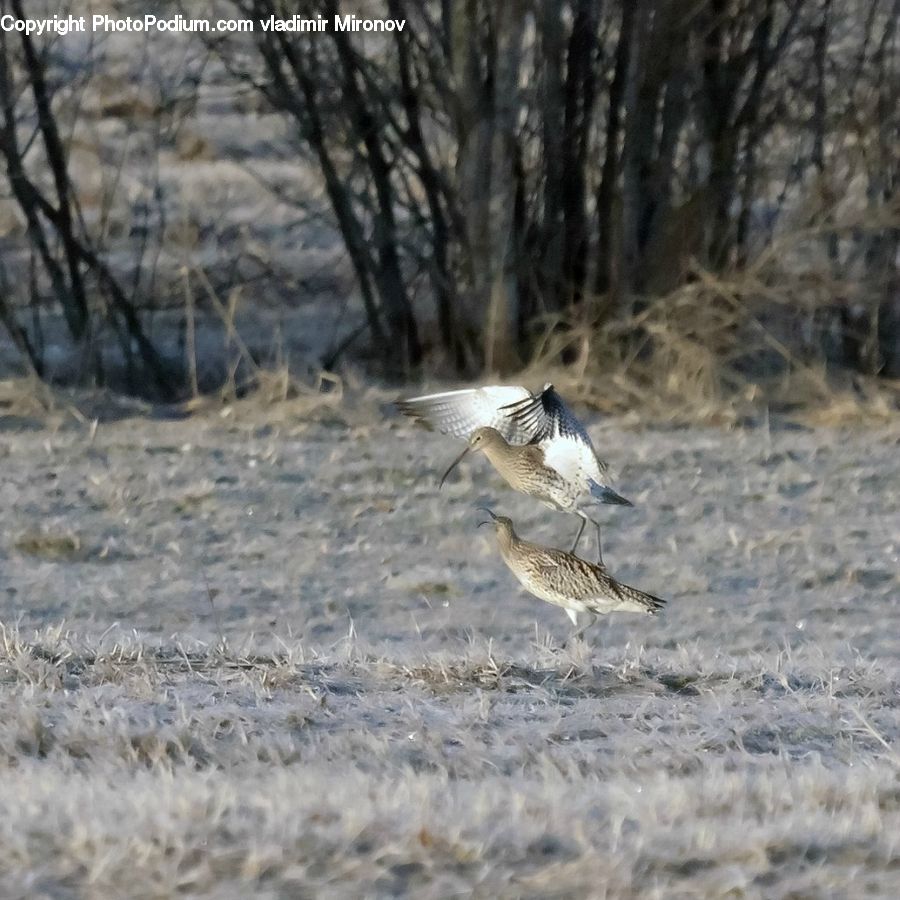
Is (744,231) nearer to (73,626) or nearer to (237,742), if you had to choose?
(73,626)

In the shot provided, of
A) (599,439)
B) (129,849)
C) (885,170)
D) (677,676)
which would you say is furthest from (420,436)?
(129,849)

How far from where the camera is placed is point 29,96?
48.7ft

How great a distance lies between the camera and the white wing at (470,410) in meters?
7.20

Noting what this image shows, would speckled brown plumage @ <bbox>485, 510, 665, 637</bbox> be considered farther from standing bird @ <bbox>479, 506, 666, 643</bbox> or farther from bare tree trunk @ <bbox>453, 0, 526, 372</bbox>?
bare tree trunk @ <bbox>453, 0, 526, 372</bbox>

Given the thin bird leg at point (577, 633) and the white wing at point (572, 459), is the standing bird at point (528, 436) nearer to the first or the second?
the white wing at point (572, 459)

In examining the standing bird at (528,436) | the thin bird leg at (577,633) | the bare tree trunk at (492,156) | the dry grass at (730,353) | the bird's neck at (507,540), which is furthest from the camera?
the bare tree trunk at (492,156)

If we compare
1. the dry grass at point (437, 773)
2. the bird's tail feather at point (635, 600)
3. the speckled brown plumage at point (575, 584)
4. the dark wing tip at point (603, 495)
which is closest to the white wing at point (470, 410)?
the dark wing tip at point (603, 495)

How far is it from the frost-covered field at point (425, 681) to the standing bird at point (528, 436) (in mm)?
656

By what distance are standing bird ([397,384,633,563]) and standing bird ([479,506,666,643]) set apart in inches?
11.4

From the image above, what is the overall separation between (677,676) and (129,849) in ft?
8.42

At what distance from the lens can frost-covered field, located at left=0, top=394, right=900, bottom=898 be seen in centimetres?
387

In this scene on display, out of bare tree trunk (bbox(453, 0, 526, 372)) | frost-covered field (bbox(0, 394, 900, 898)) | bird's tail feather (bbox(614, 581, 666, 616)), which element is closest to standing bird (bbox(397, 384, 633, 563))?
bird's tail feather (bbox(614, 581, 666, 616))

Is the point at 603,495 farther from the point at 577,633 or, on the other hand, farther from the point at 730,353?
the point at 730,353

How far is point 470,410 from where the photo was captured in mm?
7367
